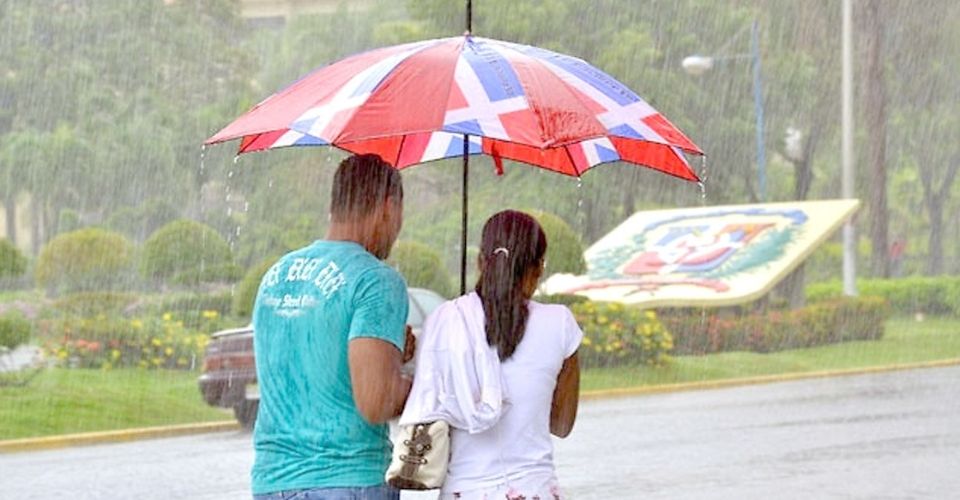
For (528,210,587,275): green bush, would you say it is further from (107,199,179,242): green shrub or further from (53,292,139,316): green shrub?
(107,199,179,242): green shrub

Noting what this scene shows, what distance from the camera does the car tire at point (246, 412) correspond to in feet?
55.2

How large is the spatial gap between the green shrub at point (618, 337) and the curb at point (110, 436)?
714 cm

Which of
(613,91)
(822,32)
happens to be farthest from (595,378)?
(822,32)

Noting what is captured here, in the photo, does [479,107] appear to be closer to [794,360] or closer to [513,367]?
[513,367]

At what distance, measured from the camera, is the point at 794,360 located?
26.9 m

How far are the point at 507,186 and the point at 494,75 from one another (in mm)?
29462

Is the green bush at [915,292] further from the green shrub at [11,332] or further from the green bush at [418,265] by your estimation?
the green shrub at [11,332]

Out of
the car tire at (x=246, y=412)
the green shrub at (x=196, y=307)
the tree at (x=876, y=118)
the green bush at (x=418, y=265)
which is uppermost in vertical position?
the tree at (x=876, y=118)

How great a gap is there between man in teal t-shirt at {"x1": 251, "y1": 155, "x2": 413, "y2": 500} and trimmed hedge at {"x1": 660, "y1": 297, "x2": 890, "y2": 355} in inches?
911

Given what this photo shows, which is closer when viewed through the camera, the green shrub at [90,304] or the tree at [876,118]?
the green shrub at [90,304]

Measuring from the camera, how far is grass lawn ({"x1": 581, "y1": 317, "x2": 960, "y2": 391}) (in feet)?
75.8

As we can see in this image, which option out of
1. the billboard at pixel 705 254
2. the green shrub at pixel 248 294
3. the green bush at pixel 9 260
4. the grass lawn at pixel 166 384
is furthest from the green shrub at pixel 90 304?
the billboard at pixel 705 254

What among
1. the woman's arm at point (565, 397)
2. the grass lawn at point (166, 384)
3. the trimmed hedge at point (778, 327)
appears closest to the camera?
the woman's arm at point (565, 397)

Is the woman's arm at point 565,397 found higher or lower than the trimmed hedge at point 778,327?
higher
